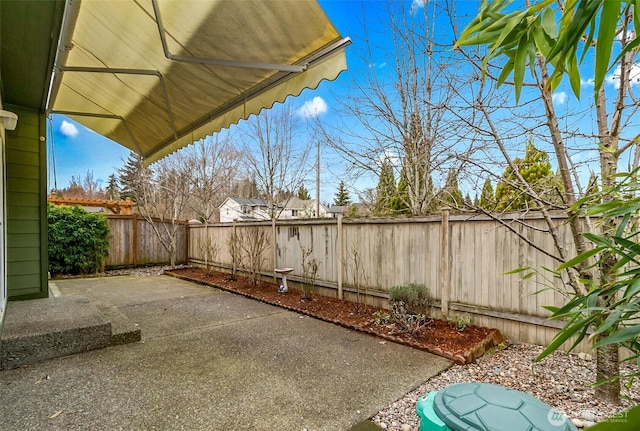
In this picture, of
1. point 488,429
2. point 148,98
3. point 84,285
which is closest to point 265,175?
point 84,285

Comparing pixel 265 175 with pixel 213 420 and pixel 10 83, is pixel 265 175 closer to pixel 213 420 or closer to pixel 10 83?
pixel 10 83

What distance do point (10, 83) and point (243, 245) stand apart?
204 inches

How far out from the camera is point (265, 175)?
1138 centimetres

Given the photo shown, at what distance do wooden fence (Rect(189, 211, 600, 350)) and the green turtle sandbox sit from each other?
1.31 metres

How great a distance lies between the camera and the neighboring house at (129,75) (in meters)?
2.14

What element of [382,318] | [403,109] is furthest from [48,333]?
[403,109]

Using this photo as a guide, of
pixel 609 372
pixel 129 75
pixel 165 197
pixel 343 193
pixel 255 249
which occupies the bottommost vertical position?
pixel 609 372

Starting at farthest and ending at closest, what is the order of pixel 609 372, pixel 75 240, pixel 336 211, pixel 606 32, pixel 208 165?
pixel 336 211, pixel 208 165, pixel 75 240, pixel 609 372, pixel 606 32

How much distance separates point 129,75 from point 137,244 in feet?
28.5

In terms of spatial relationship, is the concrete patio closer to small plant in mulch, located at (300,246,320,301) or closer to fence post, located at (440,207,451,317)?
fence post, located at (440,207,451,317)

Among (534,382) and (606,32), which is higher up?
(606,32)

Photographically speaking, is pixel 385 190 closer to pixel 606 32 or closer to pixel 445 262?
pixel 445 262

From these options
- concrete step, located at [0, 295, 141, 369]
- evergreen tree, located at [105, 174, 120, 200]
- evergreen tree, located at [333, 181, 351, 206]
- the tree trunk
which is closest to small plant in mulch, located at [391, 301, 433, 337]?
the tree trunk

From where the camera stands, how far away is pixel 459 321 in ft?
13.4
